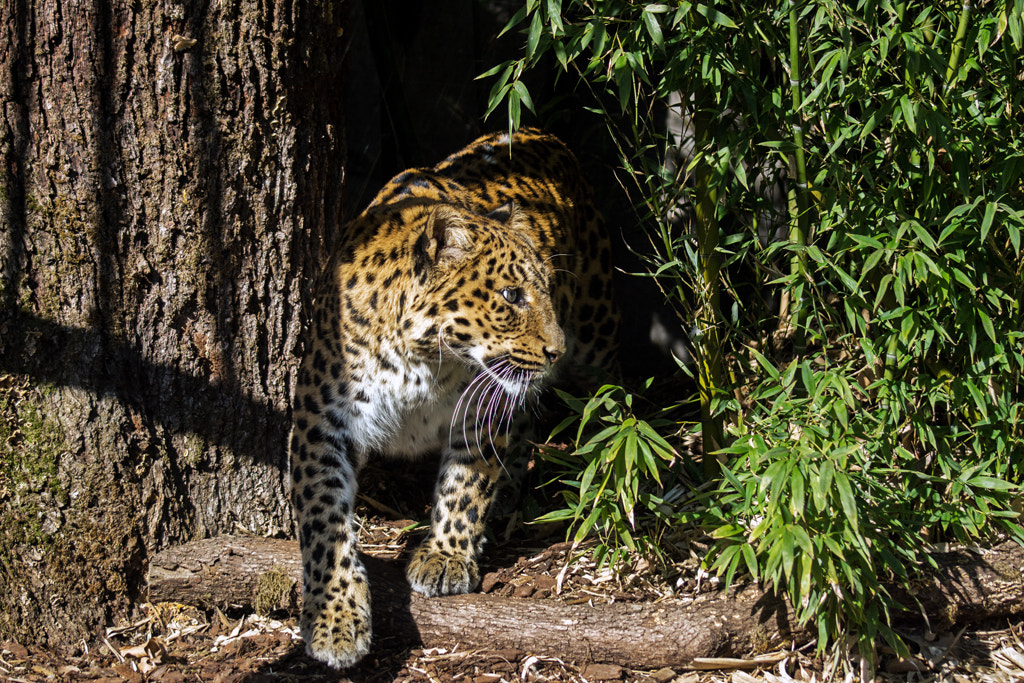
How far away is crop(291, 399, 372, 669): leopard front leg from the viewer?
3.69 metres

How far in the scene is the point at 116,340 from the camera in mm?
4008

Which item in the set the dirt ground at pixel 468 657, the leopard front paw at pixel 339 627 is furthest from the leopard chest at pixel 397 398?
the dirt ground at pixel 468 657

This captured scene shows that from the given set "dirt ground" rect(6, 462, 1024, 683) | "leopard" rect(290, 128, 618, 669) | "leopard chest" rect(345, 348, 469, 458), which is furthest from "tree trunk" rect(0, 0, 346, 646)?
"leopard chest" rect(345, 348, 469, 458)

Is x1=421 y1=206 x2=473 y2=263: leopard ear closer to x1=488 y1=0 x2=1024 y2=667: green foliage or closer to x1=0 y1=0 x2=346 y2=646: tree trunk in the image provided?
x1=488 y1=0 x2=1024 y2=667: green foliage

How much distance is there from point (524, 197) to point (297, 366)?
145 centimetres

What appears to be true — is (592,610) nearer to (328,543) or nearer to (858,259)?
(328,543)

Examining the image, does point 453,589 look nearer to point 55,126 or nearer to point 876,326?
point 876,326

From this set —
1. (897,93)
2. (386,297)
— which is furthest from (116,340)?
(897,93)

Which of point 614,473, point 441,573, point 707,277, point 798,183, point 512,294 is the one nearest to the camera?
point 614,473

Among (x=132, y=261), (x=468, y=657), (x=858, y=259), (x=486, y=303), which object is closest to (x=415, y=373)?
(x=486, y=303)

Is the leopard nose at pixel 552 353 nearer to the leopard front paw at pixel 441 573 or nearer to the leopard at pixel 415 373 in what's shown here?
the leopard at pixel 415 373

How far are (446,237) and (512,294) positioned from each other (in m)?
0.36

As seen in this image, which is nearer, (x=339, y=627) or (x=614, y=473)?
(x=614, y=473)

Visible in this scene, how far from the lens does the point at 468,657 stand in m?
3.86
